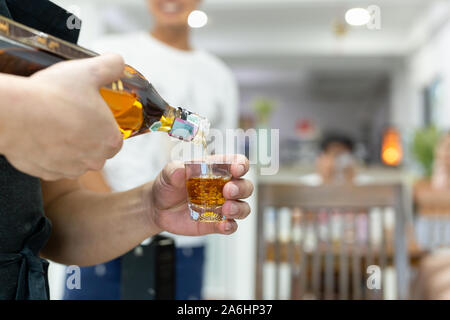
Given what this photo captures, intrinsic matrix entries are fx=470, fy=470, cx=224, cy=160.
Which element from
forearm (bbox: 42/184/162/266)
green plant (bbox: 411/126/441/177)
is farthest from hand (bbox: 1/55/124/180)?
green plant (bbox: 411/126/441/177)

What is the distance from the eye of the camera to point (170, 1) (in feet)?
2.94

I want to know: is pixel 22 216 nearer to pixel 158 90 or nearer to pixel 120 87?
pixel 120 87

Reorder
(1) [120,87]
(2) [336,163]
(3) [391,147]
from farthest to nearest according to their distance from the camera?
(3) [391,147], (2) [336,163], (1) [120,87]

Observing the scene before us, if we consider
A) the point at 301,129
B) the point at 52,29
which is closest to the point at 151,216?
the point at 52,29

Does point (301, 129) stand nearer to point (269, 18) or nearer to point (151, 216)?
point (269, 18)

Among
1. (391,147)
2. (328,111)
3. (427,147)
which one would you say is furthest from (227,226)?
(328,111)

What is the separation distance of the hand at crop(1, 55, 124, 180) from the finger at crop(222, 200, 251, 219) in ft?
0.62

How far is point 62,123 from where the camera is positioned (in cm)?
29

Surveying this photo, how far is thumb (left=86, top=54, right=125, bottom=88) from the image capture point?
315mm

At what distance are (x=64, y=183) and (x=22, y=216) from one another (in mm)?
150

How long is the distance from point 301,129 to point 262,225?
11.6 metres

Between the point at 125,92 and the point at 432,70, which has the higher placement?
the point at 432,70

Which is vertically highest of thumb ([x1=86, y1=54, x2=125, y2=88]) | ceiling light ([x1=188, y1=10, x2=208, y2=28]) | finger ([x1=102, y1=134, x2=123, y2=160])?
ceiling light ([x1=188, y1=10, x2=208, y2=28])
